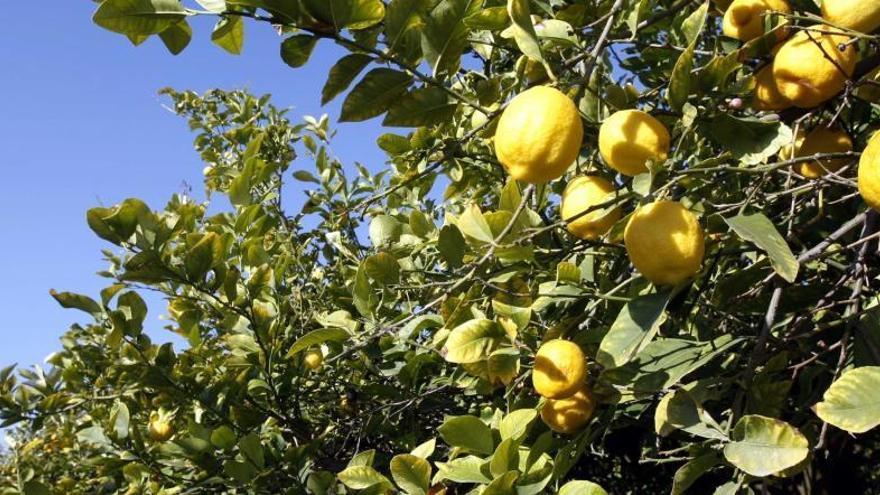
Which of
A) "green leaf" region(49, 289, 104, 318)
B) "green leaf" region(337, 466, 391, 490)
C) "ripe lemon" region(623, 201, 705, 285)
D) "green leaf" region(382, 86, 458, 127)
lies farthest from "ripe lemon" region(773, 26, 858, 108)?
"green leaf" region(49, 289, 104, 318)

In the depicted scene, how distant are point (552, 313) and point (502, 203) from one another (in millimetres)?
399

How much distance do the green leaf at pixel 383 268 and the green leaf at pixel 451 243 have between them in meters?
0.16

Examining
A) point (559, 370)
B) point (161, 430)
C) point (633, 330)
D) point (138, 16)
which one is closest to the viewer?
point (138, 16)

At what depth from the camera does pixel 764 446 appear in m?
0.91

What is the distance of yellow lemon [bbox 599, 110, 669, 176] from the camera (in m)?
0.94

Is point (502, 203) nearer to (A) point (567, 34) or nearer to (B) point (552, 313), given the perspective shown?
(A) point (567, 34)

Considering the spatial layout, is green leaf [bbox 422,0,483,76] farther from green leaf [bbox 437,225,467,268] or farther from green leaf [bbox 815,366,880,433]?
green leaf [bbox 815,366,880,433]

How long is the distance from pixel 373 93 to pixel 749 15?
0.62m

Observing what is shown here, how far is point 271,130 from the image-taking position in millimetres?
2939

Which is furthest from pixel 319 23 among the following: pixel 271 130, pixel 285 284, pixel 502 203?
pixel 271 130

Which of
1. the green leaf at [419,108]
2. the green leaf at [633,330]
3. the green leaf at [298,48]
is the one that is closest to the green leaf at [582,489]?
the green leaf at [633,330]

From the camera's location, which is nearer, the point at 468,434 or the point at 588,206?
the point at 588,206

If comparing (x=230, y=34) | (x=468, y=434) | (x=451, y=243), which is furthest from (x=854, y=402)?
(x=230, y=34)

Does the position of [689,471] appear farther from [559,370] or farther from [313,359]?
[313,359]
